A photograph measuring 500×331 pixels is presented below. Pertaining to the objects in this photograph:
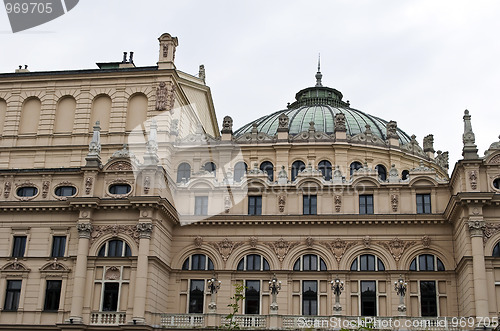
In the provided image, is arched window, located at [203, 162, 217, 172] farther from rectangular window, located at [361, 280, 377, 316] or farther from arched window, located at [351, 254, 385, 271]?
rectangular window, located at [361, 280, 377, 316]

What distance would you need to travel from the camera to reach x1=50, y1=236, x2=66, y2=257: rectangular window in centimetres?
5605

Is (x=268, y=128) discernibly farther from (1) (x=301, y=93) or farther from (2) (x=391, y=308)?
(2) (x=391, y=308)

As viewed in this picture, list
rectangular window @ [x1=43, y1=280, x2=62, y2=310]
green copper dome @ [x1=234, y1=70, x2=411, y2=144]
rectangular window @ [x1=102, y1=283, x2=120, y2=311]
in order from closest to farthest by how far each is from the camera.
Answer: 1. rectangular window @ [x1=102, y1=283, x2=120, y2=311]
2. rectangular window @ [x1=43, y1=280, x2=62, y2=310]
3. green copper dome @ [x1=234, y1=70, x2=411, y2=144]

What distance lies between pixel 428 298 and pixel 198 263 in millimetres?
18312

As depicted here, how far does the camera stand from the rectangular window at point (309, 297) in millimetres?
55125

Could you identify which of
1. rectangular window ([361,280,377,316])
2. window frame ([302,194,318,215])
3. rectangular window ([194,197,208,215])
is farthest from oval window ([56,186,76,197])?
rectangular window ([361,280,377,316])

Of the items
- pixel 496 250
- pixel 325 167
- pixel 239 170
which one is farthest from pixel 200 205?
pixel 496 250

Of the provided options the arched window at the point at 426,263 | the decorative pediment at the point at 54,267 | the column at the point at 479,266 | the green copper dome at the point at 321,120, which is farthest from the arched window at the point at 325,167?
the decorative pediment at the point at 54,267

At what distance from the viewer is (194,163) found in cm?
6450

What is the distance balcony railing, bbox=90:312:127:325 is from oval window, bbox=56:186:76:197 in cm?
1036

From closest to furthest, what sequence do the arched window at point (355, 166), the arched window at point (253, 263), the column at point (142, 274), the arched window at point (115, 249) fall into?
the column at point (142, 274) → the arched window at point (115, 249) → the arched window at point (253, 263) → the arched window at point (355, 166)

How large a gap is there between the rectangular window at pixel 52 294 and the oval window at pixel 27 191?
25.1 feet

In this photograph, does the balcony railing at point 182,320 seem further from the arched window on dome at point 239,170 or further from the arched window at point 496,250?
the arched window at point 496,250

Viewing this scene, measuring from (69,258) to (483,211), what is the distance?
31.5 metres
